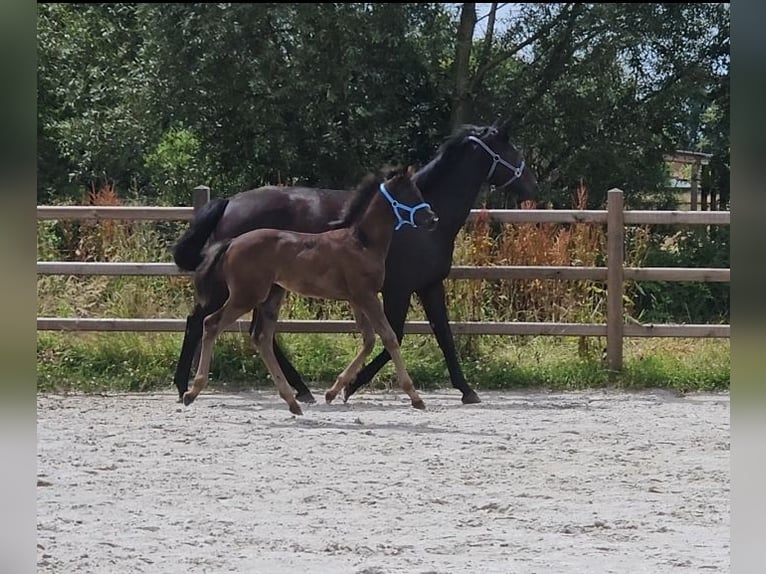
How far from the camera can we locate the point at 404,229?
816 cm

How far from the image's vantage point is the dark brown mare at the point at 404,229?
8.02 meters

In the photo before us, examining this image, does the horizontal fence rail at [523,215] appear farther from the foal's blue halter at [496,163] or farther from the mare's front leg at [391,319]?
the mare's front leg at [391,319]

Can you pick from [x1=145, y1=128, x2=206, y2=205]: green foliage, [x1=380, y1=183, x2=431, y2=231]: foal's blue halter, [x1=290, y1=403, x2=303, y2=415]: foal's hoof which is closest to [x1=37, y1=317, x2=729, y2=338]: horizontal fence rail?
[x1=380, y1=183, x2=431, y2=231]: foal's blue halter

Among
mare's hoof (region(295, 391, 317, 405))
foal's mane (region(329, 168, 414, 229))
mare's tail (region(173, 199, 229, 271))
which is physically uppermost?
foal's mane (region(329, 168, 414, 229))

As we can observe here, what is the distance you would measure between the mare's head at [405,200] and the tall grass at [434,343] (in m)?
1.46

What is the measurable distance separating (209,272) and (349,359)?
6.38ft

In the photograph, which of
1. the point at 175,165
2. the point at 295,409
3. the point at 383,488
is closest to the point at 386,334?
the point at 295,409

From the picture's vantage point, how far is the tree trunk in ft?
51.9

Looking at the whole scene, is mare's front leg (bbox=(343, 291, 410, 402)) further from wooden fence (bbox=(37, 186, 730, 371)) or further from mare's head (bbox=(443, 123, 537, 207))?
mare's head (bbox=(443, 123, 537, 207))

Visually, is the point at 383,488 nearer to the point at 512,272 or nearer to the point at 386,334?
the point at 386,334

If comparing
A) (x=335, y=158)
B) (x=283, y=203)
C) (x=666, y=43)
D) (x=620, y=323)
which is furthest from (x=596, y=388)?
(x=666, y=43)

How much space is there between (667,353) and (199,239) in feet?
14.3

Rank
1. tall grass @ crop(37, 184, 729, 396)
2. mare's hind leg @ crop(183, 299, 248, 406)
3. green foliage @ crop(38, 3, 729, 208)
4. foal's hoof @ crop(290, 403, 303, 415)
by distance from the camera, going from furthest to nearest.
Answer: green foliage @ crop(38, 3, 729, 208) → tall grass @ crop(37, 184, 729, 396) → mare's hind leg @ crop(183, 299, 248, 406) → foal's hoof @ crop(290, 403, 303, 415)

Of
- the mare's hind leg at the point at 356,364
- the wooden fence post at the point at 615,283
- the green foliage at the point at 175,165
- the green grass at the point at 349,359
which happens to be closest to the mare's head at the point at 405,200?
the mare's hind leg at the point at 356,364
